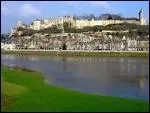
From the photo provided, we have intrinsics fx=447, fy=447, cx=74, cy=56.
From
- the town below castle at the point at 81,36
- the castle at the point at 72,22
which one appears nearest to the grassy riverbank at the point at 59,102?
the town below castle at the point at 81,36

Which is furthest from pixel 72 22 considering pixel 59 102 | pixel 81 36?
pixel 59 102

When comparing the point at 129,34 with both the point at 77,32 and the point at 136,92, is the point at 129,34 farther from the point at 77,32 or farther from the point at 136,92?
the point at 136,92

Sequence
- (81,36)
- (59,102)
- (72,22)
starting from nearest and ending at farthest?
(59,102), (81,36), (72,22)

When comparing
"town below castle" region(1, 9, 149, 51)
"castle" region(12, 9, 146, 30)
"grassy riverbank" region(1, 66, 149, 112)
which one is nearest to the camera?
"grassy riverbank" region(1, 66, 149, 112)

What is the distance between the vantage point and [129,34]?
112 metres

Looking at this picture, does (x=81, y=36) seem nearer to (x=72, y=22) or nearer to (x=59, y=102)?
(x=72, y=22)

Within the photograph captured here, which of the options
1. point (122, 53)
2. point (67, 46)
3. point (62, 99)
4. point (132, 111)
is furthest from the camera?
point (67, 46)

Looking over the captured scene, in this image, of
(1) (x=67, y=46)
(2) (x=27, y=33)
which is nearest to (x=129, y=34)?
(1) (x=67, y=46)

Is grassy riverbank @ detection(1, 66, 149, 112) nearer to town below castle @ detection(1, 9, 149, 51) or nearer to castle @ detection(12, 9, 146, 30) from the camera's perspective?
town below castle @ detection(1, 9, 149, 51)

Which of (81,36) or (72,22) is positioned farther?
→ (72,22)

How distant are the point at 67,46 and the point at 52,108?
3584 inches

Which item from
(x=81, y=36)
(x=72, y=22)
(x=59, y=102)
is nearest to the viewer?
(x=59, y=102)

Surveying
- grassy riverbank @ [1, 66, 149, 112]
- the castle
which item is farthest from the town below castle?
grassy riverbank @ [1, 66, 149, 112]

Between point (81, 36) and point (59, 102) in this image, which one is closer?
point (59, 102)
